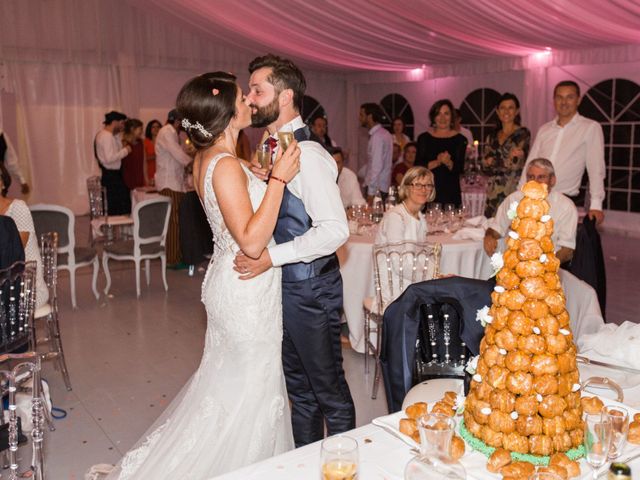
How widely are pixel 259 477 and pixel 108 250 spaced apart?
5321 millimetres

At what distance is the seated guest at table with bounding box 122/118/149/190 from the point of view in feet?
30.7

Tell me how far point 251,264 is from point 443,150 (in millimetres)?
4163

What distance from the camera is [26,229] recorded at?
4148 mm

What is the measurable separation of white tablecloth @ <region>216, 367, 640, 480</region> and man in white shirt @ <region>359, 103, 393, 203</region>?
572 centimetres

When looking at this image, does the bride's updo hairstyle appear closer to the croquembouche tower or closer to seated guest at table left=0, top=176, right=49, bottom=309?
the croquembouche tower

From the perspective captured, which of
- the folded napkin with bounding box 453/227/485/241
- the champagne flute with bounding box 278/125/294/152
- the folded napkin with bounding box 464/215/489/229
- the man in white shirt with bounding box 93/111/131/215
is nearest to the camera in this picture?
the champagne flute with bounding box 278/125/294/152

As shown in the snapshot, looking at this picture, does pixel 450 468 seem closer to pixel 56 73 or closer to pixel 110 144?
pixel 110 144

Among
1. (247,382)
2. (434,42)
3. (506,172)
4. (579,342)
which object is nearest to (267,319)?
(247,382)

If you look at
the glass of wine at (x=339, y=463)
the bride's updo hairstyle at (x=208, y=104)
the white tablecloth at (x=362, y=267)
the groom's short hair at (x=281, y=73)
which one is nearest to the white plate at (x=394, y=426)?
the glass of wine at (x=339, y=463)

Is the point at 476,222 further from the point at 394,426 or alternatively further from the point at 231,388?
the point at 394,426

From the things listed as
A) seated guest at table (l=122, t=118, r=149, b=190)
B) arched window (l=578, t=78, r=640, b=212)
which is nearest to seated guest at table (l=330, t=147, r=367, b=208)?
seated guest at table (l=122, t=118, r=149, b=190)

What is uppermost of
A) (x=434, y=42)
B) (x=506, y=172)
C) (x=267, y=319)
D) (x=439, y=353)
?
(x=434, y=42)

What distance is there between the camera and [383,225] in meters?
4.40

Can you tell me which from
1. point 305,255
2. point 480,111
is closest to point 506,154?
point 305,255
